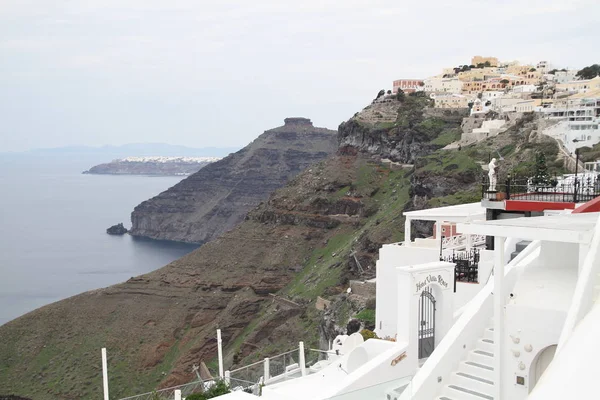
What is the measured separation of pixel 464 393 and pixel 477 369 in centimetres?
48

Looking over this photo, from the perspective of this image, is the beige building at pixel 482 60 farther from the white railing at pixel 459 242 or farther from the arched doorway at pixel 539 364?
the arched doorway at pixel 539 364

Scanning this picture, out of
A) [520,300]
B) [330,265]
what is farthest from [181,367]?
[520,300]

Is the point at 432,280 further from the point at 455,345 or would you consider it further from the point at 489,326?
the point at 455,345

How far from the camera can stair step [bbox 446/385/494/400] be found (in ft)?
28.2

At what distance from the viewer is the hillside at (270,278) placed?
49.7 meters

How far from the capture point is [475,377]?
900cm

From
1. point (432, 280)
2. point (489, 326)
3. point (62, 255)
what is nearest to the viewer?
point (489, 326)

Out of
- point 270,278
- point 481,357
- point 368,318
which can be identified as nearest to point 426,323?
point 481,357

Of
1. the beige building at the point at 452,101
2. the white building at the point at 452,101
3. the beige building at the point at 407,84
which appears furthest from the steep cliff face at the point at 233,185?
the beige building at the point at 452,101

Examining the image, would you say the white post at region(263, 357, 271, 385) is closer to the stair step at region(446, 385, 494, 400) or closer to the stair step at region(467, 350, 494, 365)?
the stair step at region(467, 350, 494, 365)

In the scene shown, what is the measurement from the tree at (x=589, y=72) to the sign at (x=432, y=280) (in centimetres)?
7256

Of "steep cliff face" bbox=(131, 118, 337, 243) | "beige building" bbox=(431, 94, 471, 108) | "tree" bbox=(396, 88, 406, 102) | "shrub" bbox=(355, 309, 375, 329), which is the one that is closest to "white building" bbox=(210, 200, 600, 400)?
"shrub" bbox=(355, 309, 375, 329)

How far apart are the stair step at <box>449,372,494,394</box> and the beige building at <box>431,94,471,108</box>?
71244 mm

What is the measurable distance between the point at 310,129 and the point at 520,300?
131 metres
